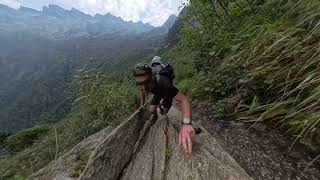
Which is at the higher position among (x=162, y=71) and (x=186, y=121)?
(x=162, y=71)

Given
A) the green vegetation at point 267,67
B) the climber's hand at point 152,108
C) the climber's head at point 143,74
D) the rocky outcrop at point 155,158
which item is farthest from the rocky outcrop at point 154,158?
the green vegetation at point 267,67

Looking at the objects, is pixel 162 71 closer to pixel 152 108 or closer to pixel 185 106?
pixel 185 106

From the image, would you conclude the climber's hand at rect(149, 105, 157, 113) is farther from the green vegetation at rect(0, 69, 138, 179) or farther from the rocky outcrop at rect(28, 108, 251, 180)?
the green vegetation at rect(0, 69, 138, 179)

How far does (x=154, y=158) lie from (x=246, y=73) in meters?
2.71

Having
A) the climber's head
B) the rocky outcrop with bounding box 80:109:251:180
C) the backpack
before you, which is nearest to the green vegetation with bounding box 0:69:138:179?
the rocky outcrop with bounding box 80:109:251:180

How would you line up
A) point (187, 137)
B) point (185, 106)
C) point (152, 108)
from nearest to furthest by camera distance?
point (187, 137) < point (185, 106) < point (152, 108)

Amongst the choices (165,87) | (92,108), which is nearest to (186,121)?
(165,87)

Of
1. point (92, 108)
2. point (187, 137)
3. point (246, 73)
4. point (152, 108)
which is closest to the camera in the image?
point (187, 137)

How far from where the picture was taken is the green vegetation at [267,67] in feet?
16.8

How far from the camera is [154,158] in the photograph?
187 inches

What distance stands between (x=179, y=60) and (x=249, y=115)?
5.26m

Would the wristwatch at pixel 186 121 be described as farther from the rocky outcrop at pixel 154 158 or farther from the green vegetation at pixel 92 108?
the green vegetation at pixel 92 108

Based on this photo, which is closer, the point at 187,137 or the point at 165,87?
the point at 187,137

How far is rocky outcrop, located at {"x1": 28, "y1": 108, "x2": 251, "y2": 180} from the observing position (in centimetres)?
415
